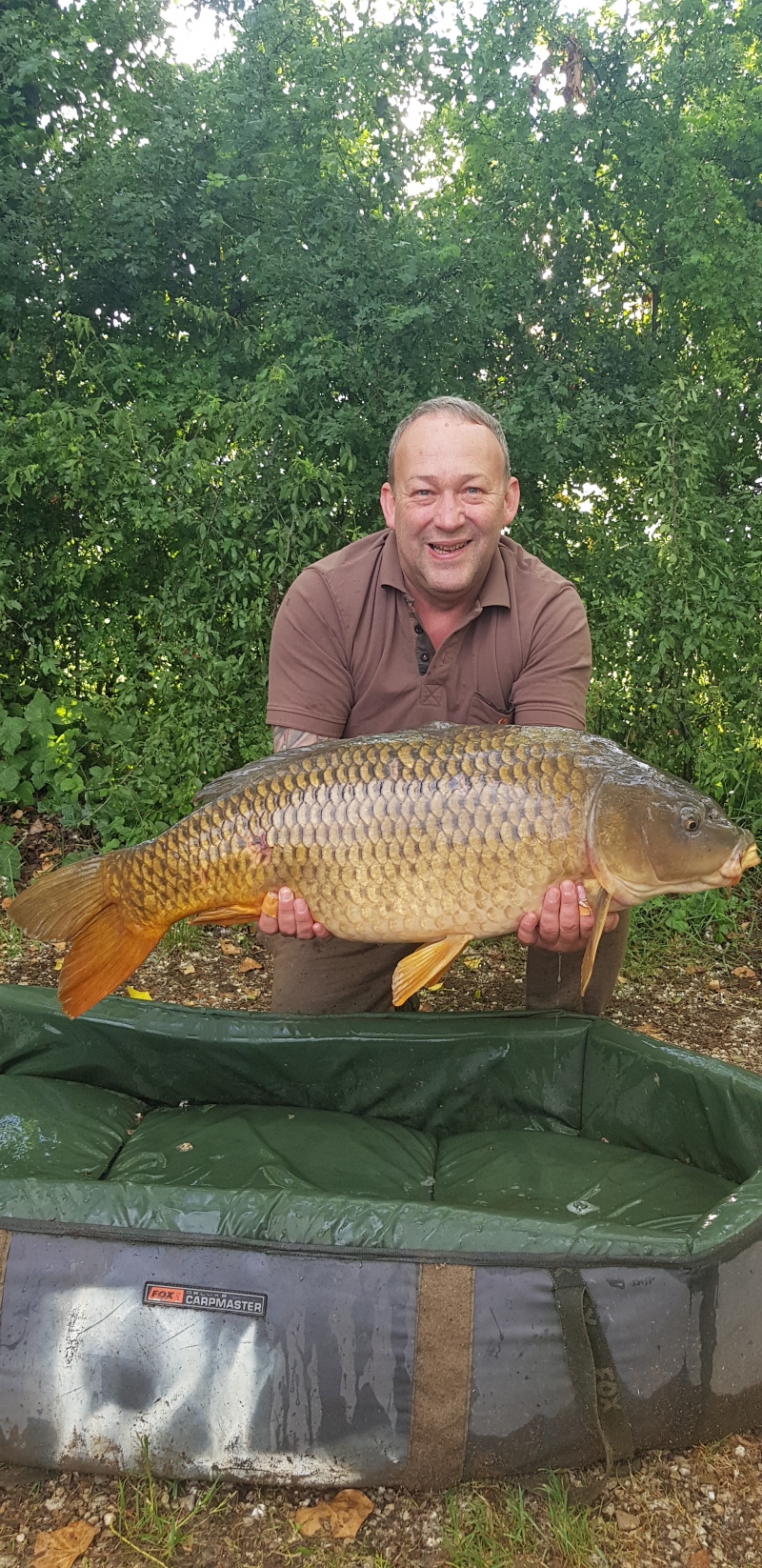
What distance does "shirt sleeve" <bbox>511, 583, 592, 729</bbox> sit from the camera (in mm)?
1989

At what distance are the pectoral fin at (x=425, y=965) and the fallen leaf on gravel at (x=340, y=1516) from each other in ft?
2.05

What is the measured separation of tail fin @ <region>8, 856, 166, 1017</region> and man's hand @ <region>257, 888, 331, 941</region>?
0.54 feet

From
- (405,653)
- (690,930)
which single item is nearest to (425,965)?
(405,653)

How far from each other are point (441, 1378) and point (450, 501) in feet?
4.46

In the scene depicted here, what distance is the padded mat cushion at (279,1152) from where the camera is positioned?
1770mm

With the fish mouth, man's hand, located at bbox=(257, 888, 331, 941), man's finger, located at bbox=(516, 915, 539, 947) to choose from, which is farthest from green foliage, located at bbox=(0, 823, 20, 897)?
the fish mouth

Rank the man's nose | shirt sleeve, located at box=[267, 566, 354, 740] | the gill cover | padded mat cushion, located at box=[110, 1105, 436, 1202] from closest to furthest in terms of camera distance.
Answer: the gill cover < padded mat cushion, located at box=[110, 1105, 436, 1202] < the man's nose < shirt sleeve, located at box=[267, 566, 354, 740]

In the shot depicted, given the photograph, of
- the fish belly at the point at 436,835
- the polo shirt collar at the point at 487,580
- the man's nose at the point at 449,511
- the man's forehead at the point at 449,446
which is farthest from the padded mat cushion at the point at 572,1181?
the man's forehead at the point at 449,446

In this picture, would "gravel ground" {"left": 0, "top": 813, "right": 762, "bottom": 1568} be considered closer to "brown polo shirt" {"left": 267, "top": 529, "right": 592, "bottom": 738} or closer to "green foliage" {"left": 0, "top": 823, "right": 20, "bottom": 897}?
"brown polo shirt" {"left": 267, "top": 529, "right": 592, "bottom": 738}

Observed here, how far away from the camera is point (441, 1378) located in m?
1.23

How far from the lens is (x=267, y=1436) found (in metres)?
1.24

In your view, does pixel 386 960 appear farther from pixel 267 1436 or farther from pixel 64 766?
pixel 64 766

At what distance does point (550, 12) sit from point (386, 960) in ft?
8.37

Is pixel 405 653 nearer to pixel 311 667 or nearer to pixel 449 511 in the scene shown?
pixel 311 667
